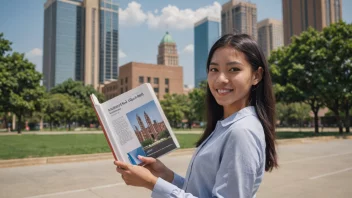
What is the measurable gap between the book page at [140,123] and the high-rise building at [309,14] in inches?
2534

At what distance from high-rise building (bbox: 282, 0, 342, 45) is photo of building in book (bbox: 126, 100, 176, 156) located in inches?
2535

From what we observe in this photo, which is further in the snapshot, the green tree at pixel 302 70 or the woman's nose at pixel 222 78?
the green tree at pixel 302 70

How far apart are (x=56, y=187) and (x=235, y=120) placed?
5.82 meters

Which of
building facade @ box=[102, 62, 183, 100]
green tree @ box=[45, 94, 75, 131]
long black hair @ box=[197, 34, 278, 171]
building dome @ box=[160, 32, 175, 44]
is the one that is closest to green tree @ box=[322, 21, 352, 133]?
long black hair @ box=[197, 34, 278, 171]

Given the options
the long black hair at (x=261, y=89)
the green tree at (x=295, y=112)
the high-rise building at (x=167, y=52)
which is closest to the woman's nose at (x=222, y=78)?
the long black hair at (x=261, y=89)

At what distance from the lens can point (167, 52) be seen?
148250 mm

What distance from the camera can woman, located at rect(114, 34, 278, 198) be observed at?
1.26m

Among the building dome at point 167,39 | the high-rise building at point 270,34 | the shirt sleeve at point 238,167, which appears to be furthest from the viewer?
the building dome at point 167,39

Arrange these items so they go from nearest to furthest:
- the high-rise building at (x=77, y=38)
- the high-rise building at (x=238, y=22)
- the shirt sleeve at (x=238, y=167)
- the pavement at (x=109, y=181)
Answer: the shirt sleeve at (x=238, y=167), the high-rise building at (x=238, y=22), the pavement at (x=109, y=181), the high-rise building at (x=77, y=38)

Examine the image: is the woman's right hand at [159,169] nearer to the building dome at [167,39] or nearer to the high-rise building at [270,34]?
the high-rise building at [270,34]

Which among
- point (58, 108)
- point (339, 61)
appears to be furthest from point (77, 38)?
point (339, 61)

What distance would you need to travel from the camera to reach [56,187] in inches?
241

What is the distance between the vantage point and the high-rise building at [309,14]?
64625 mm

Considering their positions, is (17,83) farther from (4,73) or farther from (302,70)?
(302,70)
